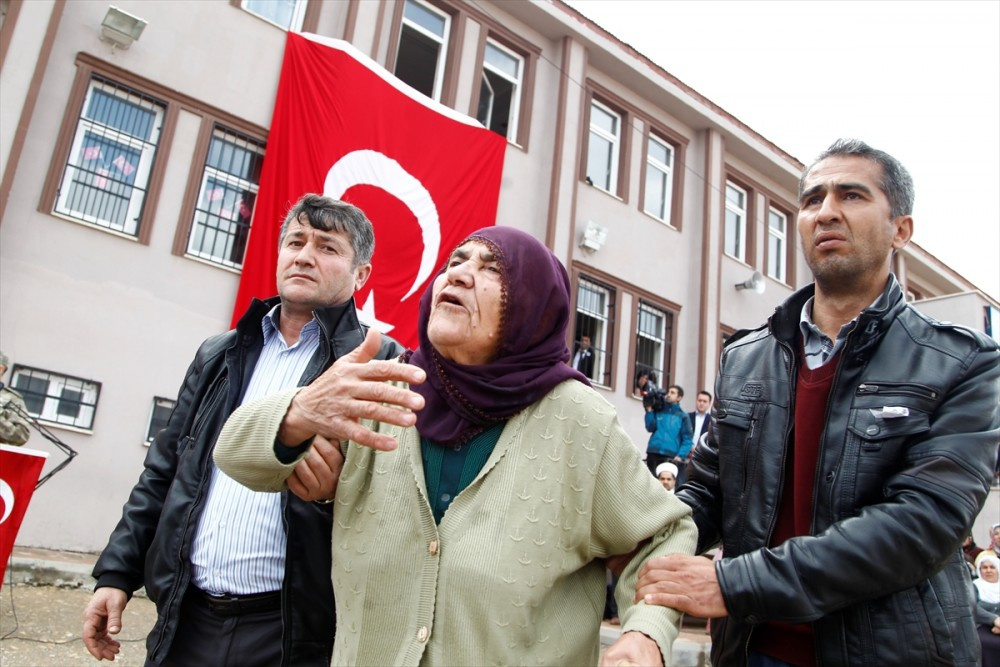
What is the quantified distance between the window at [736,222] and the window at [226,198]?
35.1 ft

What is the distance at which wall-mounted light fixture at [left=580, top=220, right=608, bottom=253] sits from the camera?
1280cm

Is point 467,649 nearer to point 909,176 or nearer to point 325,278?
point 325,278

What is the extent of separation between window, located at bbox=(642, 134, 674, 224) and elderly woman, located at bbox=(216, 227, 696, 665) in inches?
528

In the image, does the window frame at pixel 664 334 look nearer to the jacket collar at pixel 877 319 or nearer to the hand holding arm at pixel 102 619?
the jacket collar at pixel 877 319

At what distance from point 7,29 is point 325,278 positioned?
7.20m

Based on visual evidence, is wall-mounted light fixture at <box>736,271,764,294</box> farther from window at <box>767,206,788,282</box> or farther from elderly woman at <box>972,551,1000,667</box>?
elderly woman at <box>972,551,1000,667</box>

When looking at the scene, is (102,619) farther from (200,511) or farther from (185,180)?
(185,180)

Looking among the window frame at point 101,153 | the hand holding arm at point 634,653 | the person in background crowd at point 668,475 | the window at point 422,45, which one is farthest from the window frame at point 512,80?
the hand holding arm at point 634,653

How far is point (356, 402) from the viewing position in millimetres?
1552

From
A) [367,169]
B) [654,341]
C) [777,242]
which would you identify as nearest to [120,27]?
[367,169]

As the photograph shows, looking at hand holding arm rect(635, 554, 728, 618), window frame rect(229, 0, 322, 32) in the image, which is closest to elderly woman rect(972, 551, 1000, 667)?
hand holding arm rect(635, 554, 728, 618)

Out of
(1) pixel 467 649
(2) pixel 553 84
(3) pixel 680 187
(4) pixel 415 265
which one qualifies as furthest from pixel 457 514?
(3) pixel 680 187

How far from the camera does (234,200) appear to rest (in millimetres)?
9336

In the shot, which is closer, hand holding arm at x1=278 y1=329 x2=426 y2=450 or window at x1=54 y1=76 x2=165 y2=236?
hand holding arm at x1=278 y1=329 x2=426 y2=450
